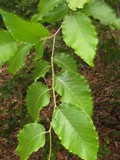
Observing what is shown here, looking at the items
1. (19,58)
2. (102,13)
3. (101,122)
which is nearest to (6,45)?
(19,58)

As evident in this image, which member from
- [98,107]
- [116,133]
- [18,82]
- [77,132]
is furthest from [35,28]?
[98,107]

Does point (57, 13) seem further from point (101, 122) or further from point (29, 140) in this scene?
point (101, 122)

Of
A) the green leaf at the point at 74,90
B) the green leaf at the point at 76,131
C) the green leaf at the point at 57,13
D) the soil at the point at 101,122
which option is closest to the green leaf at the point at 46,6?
the green leaf at the point at 57,13

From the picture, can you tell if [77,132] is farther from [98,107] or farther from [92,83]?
[92,83]

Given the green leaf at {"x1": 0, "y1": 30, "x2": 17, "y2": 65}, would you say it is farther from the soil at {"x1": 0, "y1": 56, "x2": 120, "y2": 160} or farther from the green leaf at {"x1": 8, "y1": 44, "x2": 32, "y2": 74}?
the soil at {"x1": 0, "y1": 56, "x2": 120, "y2": 160}

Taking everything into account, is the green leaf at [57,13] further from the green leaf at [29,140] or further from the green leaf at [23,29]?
the green leaf at [29,140]
